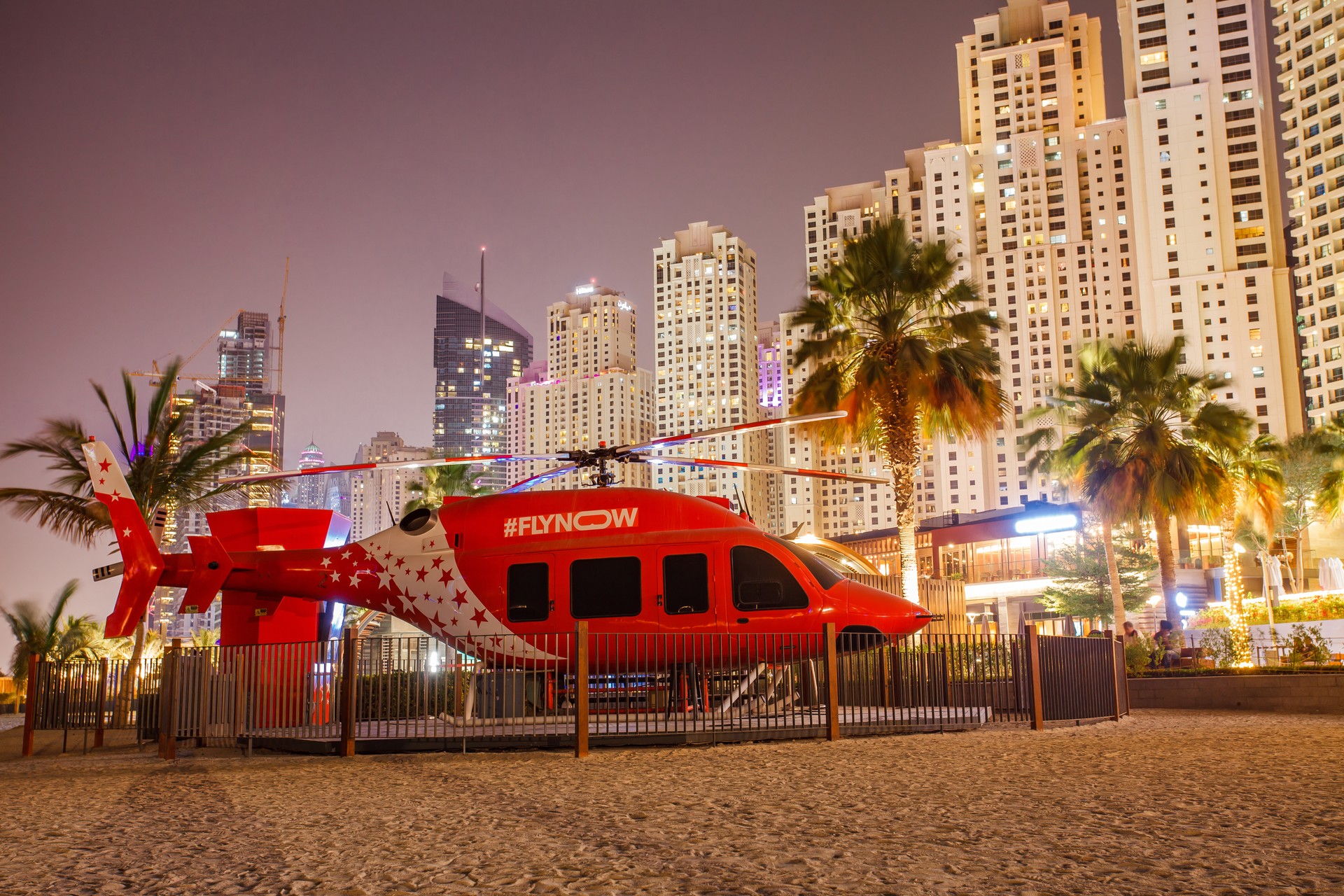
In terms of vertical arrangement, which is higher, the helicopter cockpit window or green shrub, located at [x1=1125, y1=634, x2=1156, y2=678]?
the helicopter cockpit window

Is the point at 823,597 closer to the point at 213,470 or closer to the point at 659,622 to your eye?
the point at 659,622

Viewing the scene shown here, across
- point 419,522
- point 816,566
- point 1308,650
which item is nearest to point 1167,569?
point 1308,650

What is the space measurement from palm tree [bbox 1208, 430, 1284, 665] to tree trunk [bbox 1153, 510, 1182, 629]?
4.91 ft

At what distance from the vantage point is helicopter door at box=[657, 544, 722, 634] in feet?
45.1

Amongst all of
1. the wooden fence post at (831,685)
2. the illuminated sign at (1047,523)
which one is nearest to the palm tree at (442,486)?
the illuminated sign at (1047,523)

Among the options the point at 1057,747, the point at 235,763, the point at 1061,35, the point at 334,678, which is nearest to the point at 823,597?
the point at 1057,747

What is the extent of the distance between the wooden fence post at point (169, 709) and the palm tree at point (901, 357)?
14.4m

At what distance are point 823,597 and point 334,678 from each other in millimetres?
6336

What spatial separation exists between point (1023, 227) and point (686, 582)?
125 meters

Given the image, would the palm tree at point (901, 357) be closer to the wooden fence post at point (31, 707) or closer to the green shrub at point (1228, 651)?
the green shrub at point (1228, 651)

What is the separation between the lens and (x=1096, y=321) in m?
124

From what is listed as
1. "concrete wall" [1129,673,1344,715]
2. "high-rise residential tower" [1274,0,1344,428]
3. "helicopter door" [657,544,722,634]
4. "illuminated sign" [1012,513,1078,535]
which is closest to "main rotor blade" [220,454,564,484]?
"helicopter door" [657,544,722,634]

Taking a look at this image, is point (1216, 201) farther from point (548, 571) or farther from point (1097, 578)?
point (548, 571)

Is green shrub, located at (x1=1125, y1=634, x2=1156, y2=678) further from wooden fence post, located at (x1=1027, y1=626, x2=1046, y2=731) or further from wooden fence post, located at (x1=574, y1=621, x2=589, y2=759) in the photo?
wooden fence post, located at (x1=574, y1=621, x2=589, y2=759)
